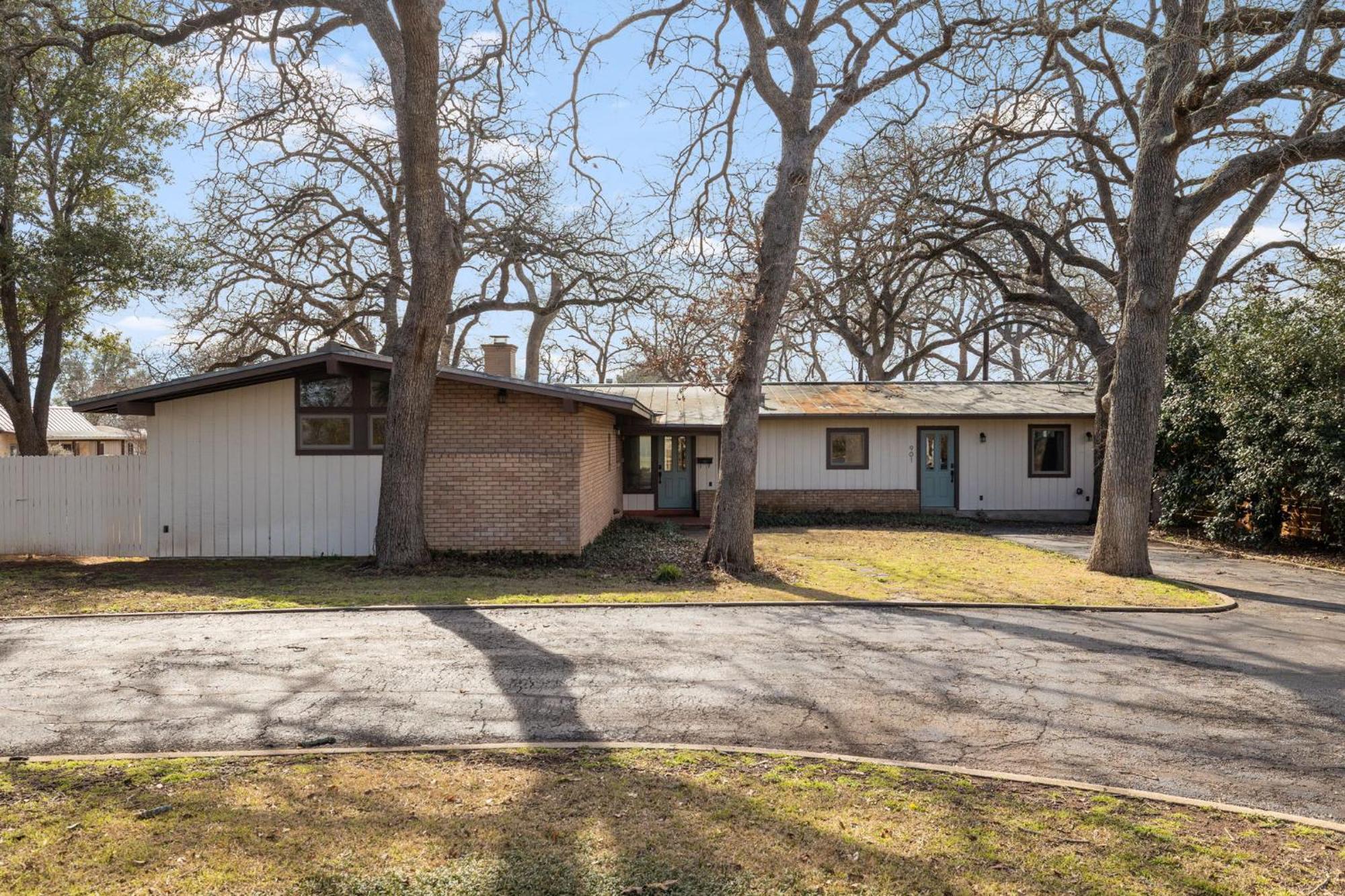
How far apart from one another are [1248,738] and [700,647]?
13.0 ft

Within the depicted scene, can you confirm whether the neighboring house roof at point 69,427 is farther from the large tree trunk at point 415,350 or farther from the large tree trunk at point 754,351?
the large tree trunk at point 754,351

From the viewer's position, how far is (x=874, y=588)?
1066 centimetres

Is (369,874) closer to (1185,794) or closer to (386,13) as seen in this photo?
(1185,794)

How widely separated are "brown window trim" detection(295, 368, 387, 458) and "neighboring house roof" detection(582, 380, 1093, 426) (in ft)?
23.4

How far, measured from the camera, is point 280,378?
43.5 ft

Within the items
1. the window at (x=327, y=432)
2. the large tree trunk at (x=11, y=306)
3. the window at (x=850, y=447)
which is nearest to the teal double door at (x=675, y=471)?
the window at (x=850, y=447)

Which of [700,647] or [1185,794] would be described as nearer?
[1185,794]

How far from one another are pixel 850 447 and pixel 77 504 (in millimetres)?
16052

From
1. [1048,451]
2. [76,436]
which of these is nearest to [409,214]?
[1048,451]

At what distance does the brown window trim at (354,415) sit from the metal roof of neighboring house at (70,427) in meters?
28.0

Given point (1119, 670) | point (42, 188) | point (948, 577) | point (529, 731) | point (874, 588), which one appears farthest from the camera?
point (42, 188)

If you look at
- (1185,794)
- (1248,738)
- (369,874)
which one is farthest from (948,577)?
(369,874)

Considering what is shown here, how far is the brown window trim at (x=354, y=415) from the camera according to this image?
13.4 m

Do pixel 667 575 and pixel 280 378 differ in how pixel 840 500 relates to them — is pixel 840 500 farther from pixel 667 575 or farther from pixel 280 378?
pixel 280 378
